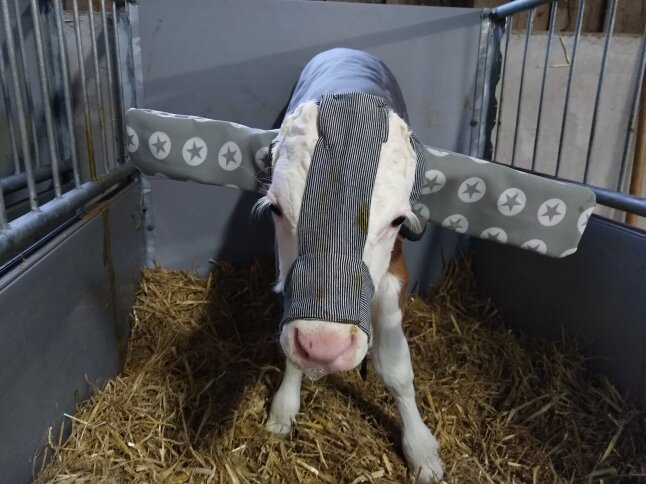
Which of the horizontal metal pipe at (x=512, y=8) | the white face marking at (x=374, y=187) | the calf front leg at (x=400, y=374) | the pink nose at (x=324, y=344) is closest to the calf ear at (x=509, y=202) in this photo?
the white face marking at (x=374, y=187)

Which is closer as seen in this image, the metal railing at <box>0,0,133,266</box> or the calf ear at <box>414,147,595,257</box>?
the calf ear at <box>414,147,595,257</box>

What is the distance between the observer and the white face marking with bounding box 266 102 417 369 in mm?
940

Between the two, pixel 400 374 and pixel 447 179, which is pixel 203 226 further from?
pixel 447 179

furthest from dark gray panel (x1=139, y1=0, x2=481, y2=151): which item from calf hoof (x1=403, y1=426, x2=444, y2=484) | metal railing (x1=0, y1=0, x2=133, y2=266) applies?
calf hoof (x1=403, y1=426, x2=444, y2=484)

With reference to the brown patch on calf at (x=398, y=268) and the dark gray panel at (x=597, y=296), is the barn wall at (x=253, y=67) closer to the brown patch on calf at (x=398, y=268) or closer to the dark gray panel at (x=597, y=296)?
the dark gray panel at (x=597, y=296)

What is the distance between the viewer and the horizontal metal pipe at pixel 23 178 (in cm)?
164

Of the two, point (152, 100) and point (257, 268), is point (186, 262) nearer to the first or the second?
point (257, 268)

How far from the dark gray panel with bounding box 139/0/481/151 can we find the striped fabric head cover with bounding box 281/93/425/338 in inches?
47.6

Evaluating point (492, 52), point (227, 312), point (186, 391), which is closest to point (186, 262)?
point (227, 312)

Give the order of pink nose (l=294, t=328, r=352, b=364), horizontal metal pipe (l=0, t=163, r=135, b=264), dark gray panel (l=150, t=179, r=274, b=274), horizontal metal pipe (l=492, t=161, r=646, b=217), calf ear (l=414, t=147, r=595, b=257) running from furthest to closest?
dark gray panel (l=150, t=179, r=274, b=274)
horizontal metal pipe (l=492, t=161, r=646, b=217)
calf ear (l=414, t=147, r=595, b=257)
horizontal metal pipe (l=0, t=163, r=135, b=264)
pink nose (l=294, t=328, r=352, b=364)

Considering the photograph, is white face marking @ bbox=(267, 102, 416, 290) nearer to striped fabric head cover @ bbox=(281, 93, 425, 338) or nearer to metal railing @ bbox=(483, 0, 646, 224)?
striped fabric head cover @ bbox=(281, 93, 425, 338)

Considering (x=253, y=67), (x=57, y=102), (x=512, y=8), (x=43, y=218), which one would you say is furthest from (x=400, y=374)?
(x=57, y=102)

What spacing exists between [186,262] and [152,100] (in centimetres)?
70

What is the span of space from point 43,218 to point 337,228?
2.14ft
